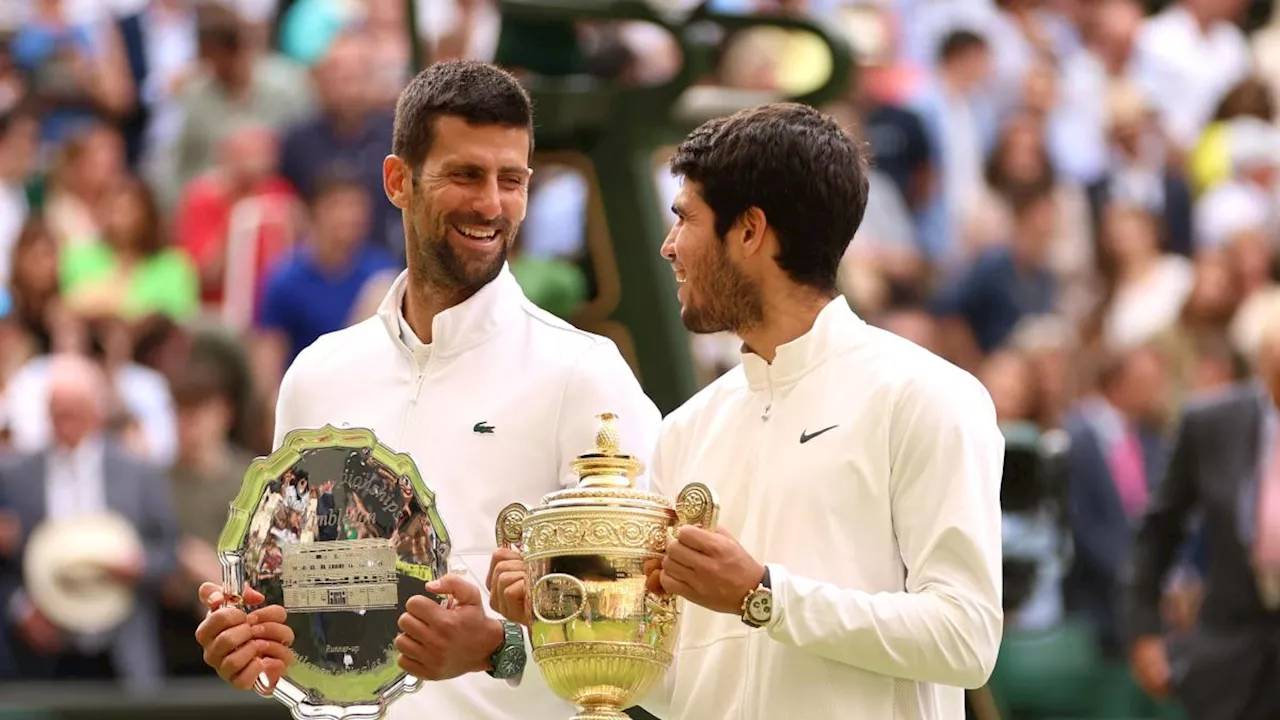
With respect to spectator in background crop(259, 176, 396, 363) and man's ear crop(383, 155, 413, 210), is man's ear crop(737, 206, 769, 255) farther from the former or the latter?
spectator in background crop(259, 176, 396, 363)

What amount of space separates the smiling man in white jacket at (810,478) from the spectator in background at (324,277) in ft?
19.1

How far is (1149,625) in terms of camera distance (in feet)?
29.3

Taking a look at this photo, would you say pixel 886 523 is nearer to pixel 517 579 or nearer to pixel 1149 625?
pixel 517 579

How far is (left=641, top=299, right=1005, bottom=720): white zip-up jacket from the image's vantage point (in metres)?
4.45

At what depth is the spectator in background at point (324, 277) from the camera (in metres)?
10.6

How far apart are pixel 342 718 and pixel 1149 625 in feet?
15.6

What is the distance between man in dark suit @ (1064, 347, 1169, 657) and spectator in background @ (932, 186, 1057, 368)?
64 centimetres

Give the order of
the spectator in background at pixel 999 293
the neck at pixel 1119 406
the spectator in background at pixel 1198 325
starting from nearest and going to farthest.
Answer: the neck at pixel 1119 406 → the spectator in background at pixel 1198 325 → the spectator in background at pixel 999 293

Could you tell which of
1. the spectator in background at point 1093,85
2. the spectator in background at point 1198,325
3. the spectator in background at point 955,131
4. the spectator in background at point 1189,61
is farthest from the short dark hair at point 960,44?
the spectator in background at point 1198,325

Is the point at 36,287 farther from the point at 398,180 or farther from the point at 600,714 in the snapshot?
the point at 600,714

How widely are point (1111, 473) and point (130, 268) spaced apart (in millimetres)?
4255

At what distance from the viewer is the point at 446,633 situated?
4.58 meters

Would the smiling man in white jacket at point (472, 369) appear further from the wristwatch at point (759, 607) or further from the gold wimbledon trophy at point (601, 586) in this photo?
the wristwatch at point (759, 607)

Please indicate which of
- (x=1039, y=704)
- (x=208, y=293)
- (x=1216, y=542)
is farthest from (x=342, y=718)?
(x=208, y=293)
